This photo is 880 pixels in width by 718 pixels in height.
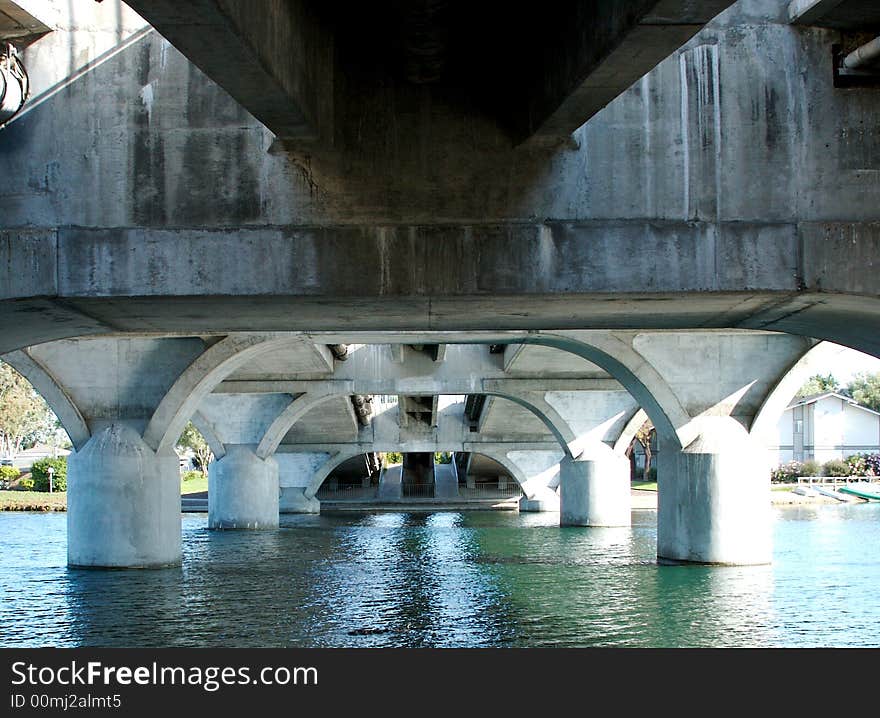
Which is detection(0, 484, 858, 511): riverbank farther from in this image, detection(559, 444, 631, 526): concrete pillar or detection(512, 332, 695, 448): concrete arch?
detection(512, 332, 695, 448): concrete arch

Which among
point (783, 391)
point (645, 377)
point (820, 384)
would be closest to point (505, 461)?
point (645, 377)

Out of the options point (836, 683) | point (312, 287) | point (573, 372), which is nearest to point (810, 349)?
point (573, 372)

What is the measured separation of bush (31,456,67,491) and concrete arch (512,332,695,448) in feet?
168

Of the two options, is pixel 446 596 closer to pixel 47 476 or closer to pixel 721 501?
pixel 721 501

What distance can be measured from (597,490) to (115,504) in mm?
23477

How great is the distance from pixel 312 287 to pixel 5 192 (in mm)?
3239

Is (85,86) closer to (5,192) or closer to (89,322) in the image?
(5,192)

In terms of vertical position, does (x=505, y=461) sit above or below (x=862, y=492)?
above

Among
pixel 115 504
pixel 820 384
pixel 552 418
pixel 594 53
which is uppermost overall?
pixel 820 384

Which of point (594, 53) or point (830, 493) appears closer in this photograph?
point (594, 53)

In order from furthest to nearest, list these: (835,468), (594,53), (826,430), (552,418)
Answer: (826,430) → (835,468) → (552,418) → (594,53)

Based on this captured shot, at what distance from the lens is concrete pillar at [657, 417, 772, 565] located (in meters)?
29.0

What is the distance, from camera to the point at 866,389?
11956 cm

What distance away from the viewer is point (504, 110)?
38.4 ft
